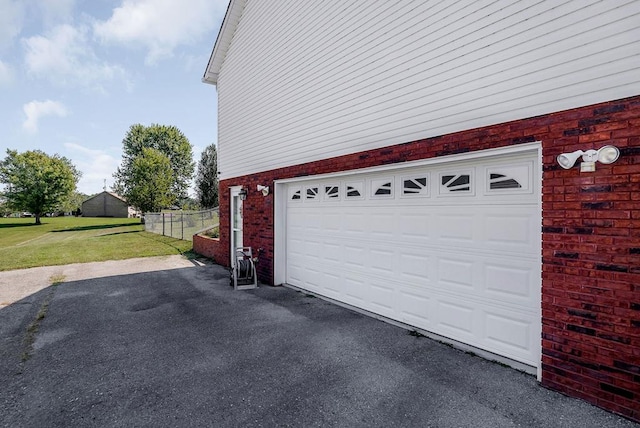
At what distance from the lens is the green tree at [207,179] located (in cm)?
2931

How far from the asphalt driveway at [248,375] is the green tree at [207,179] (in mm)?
24524

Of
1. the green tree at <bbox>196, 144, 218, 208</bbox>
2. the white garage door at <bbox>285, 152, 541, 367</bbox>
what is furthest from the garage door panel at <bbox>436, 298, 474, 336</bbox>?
the green tree at <bbox>196, 144, 218, 208</bbox>

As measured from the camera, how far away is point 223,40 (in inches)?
363

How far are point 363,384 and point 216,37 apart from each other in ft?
33.2

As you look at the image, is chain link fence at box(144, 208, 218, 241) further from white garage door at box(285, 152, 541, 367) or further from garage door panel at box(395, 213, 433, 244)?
garage door panel at box(395, 213, 433, 244)

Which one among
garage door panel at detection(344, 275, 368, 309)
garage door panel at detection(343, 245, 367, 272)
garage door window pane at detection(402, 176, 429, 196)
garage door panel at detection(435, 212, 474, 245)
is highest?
garage door window pane at detection(402, 176, 429, 196)

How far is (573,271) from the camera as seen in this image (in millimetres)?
2957

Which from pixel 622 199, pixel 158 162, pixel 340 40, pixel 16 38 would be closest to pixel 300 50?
pixel 340 40

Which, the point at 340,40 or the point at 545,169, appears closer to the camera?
the point at 545,169

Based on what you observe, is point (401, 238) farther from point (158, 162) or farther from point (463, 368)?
point (158, 162)

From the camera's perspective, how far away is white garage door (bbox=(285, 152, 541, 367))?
351cm

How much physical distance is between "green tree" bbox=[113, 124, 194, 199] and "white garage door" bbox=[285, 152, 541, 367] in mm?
37615

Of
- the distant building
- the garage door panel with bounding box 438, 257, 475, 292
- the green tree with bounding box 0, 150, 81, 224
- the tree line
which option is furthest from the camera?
the distant building

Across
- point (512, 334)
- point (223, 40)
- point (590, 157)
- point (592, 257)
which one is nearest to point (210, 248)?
point (223, 40)
